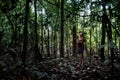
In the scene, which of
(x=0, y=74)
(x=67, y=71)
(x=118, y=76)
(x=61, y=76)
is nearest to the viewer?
(x=118, y=76)

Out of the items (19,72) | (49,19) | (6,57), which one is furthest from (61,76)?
(49,19)

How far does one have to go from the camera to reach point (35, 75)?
8.33 metres

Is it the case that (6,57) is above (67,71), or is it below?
above

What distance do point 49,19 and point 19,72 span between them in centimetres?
1127

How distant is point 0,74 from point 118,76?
3.72m

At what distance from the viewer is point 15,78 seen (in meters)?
7.72

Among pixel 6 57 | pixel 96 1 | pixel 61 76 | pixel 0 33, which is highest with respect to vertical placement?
pixel 96 1

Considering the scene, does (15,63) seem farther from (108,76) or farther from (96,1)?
(96,1)

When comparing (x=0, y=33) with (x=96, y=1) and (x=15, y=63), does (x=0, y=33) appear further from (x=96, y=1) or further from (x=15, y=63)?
(x=96, y=1)

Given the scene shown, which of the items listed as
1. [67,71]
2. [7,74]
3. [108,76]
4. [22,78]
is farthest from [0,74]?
[108,76]

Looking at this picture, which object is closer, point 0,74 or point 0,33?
point 0,74

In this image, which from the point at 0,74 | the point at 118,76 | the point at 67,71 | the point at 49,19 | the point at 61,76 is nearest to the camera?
the point at 118,76

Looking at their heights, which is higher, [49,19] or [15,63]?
[49,19]

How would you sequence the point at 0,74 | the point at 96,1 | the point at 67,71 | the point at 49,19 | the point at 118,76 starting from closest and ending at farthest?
the point at 96,1
the point at 118,76
the point at 0,74
the point at 67,71
the point at 49,19
